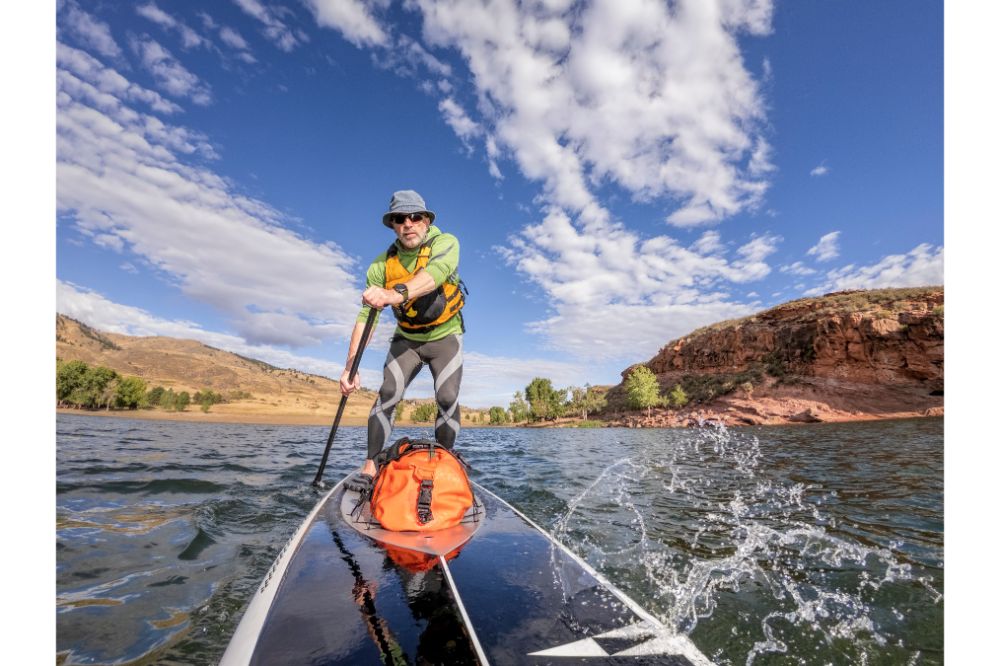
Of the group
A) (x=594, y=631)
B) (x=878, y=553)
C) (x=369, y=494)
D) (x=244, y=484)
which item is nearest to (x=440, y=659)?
(x=594, y=631)

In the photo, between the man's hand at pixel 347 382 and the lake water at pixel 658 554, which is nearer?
the lake water at pixel 658 554

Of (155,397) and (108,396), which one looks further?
(155,397)

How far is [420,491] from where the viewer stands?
12.0 ft

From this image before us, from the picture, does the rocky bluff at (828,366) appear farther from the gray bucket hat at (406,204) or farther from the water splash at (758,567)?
the gray bucket hat at (406,204)

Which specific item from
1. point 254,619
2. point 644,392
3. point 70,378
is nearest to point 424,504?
point 254,619

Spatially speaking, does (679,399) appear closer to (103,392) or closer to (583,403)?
(583,403)

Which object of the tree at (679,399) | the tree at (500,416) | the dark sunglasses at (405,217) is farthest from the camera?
the tree at (500,416)

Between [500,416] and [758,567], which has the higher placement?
[758,567]

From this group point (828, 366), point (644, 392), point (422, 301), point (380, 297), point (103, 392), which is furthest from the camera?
point (103, 392)

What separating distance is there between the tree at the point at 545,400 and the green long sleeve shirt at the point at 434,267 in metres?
97.7

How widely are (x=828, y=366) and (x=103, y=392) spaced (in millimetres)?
122016

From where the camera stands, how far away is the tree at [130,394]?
7312 centimetres

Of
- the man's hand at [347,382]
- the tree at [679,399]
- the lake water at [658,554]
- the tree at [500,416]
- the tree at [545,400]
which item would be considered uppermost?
the man's hand at [347,382]

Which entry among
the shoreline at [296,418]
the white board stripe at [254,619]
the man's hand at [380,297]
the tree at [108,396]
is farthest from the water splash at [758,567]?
the tree at [108,396]
